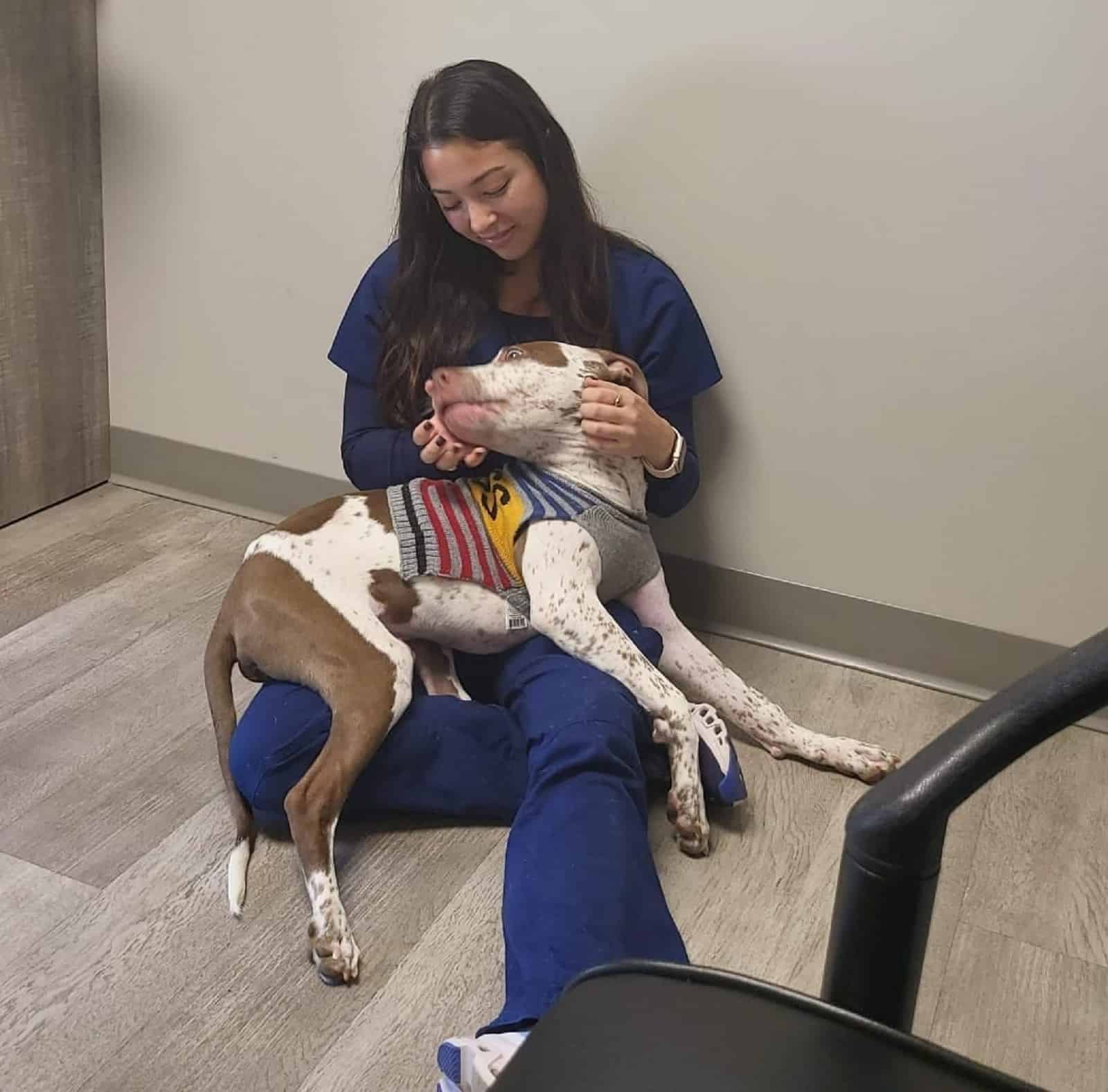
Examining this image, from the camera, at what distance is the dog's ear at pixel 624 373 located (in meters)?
1.77

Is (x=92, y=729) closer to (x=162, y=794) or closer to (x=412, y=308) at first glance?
(x=162, y=794)

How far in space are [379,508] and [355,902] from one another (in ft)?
1.84

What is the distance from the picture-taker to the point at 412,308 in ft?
6.31

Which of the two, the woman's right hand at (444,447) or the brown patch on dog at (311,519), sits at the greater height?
the woman's right hand at (444,447)

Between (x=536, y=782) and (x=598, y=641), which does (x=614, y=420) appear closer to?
(x=598, y=641)

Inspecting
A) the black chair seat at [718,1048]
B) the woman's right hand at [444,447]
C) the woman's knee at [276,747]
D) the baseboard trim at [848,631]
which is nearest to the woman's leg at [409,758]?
the woman's knee at [276,747]

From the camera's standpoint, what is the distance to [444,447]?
5.73ft

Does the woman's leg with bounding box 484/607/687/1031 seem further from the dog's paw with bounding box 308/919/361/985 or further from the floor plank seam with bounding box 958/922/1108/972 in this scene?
the floor plank seam with bounding box 958/922/1108/972

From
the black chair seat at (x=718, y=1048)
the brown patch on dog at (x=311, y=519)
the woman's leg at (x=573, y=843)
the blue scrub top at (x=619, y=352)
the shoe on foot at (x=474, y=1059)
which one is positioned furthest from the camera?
the blue scrub top at (x=619, y=352)

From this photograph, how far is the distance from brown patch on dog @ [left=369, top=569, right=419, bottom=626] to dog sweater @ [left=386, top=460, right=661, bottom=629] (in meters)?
0.02

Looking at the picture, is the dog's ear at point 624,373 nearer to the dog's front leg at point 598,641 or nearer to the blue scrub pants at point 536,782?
the dog's front leg at point 598,641

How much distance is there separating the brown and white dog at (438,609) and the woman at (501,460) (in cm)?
4

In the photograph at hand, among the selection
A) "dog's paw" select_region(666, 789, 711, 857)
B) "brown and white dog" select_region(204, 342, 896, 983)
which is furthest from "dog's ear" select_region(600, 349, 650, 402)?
"dog's paw" select_region(666, 789, 711, 857)

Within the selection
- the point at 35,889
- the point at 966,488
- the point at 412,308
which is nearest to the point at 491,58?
the point at 412,308
